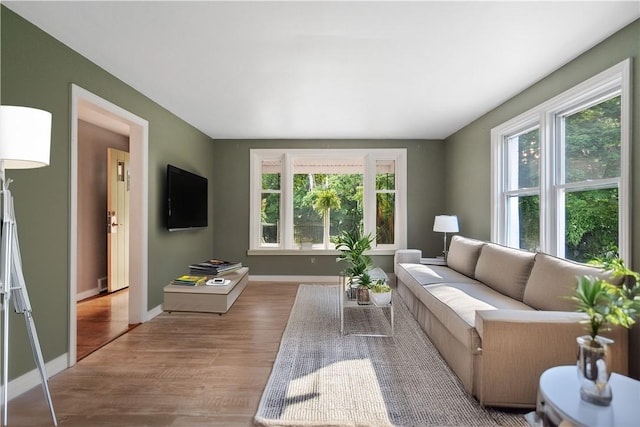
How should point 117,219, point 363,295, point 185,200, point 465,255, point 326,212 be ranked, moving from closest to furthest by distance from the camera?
point 363,295 < point 465,255 < point 185,200 < point 117,219 < point 326,212

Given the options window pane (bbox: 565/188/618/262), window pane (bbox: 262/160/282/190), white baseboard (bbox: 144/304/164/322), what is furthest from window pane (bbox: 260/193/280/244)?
window pane (bbox: 565/188/618/262)

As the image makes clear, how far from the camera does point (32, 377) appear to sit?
217 centimetres

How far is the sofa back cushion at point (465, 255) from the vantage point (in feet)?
12.2

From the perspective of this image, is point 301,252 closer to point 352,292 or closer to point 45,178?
point 352,292

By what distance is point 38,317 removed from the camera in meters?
2.23

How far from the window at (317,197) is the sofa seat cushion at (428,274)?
1.41 m

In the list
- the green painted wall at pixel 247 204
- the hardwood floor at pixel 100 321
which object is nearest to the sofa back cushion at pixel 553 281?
the green painted wall at pixel 247 204

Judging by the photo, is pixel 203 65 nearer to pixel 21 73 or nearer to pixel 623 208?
pixel 21 73

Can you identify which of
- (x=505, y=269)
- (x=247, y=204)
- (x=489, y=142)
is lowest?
(x=505, y=269)

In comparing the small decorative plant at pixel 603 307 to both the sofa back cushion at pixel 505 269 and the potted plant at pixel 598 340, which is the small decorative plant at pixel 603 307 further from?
the sofa back cushion at pixel 505 269

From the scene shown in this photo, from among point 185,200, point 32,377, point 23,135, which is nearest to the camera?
point 23,135

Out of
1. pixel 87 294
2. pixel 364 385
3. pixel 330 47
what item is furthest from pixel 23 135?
pixel 87 294

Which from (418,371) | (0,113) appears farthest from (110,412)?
(418,371)

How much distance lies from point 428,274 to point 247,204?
3334 mm
